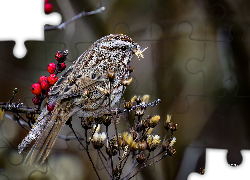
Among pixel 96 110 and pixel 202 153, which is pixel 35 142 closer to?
pixel 96 110

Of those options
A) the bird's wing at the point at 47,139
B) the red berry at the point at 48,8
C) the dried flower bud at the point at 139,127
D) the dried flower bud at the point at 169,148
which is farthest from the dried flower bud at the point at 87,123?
the red berry at the point at 48,8

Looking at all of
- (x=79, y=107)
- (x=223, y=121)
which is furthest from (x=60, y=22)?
(x=223, y=121)

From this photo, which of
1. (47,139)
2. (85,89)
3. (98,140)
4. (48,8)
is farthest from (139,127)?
(48,8)

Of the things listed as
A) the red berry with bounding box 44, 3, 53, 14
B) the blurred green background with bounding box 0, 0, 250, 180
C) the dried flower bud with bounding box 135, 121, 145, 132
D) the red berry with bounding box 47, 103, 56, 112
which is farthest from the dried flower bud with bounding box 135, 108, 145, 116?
the red berry with bounding box 44, 3, 53, 14

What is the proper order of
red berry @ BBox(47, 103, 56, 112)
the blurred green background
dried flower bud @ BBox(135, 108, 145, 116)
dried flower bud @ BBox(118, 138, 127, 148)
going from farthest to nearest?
the blurred green background, red berry @ BBox(47, 103, 56, 112), dried flower bud @ BBox(135, 108, 145, 116), dried flower bud @ BBox(118, 138, 127, 148)

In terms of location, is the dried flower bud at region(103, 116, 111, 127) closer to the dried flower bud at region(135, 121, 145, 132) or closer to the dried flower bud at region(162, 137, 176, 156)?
the dried flower bud at region(135, 121, 145, 132)

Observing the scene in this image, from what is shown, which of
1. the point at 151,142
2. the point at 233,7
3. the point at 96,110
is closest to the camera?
the point at 151,142
